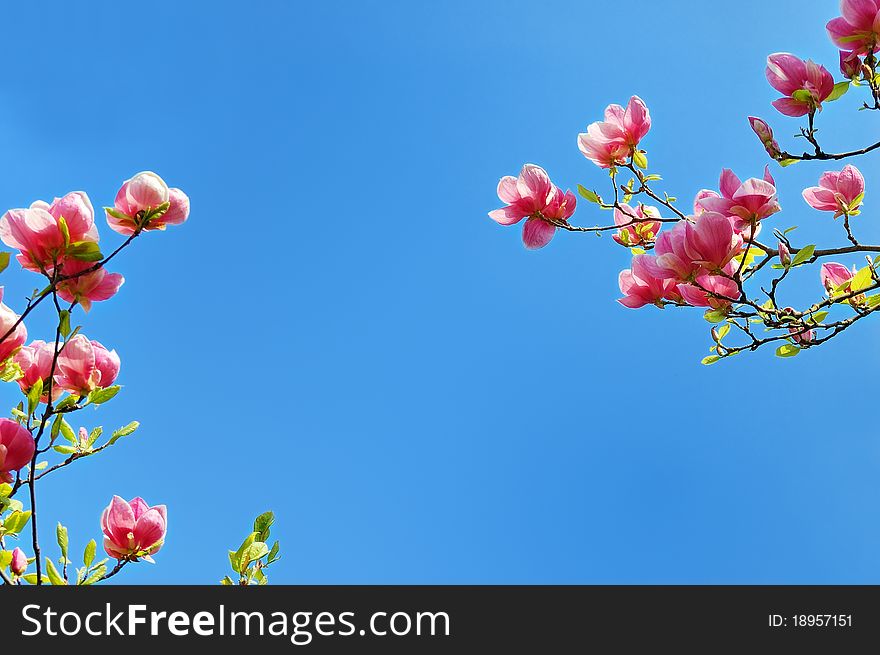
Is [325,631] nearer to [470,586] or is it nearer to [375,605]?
[375,605]

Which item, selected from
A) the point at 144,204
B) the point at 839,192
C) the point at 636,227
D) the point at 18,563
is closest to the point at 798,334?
the point at 839,192

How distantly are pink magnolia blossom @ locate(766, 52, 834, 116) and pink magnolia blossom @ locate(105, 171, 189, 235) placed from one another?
1.99 metres

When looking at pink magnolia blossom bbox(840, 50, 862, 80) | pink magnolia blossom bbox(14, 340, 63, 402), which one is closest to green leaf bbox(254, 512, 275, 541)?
pink magnolia blossom bbox(14, 340, 63, 402)

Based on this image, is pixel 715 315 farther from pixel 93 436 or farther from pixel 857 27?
pixel 93 436

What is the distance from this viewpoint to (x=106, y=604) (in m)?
1.73

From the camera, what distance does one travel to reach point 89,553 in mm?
2029

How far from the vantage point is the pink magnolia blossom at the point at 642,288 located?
7.67 ft

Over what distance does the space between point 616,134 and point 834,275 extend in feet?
3.41

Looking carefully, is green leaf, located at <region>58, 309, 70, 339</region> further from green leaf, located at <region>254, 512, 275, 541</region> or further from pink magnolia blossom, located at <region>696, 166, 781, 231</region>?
pink magnolia blossom, located at <region>696, 166, 781, 231</region>

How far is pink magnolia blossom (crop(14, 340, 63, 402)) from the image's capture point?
1.90 m

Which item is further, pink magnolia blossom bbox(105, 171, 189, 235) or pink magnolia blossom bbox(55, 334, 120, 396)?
pink magnolia blossom bbox(55, 334, 120, 396)

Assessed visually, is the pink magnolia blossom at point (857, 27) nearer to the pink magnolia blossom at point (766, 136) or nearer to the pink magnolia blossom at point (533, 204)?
the pink magnolia blossom at point (766, 136)

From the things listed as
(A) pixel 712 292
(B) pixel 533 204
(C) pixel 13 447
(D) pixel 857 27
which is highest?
(D) pixel 857 27

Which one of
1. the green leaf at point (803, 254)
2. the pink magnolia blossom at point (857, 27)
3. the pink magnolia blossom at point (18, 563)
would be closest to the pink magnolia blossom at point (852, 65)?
the pink magnolia blossom at point (857, 27)
